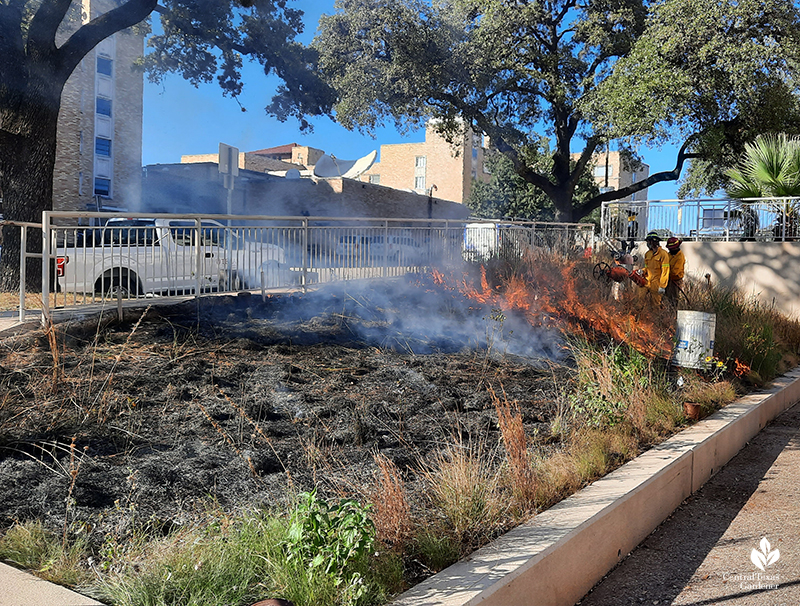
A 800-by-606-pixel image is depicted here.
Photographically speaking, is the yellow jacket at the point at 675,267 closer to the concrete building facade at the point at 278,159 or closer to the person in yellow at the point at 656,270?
the person in yellow at the point at 656,270

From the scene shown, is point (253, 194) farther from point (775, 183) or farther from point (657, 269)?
point (657, 269)

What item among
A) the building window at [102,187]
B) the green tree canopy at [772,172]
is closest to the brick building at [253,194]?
the building window at [102,187]

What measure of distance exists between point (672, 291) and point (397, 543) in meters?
8.21

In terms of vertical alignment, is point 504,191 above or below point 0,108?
above

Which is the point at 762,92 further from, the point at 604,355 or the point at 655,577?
the point at 655,577

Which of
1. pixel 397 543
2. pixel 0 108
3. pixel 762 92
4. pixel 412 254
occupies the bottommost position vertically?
pixel 397 543

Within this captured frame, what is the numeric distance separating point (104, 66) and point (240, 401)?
3361 cm

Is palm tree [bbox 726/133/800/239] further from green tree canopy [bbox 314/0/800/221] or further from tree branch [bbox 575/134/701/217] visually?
tree branch [bbox 575/134/701/217]

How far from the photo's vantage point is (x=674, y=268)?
10266mm

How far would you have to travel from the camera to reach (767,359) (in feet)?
27.0

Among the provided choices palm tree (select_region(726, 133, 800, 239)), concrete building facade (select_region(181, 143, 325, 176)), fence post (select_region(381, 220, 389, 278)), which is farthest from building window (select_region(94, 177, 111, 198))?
palm tree (select_region(726, 133, 800, 239))

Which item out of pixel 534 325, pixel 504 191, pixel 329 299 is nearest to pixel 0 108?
pixel 329 299

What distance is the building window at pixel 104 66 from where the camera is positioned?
109 ft

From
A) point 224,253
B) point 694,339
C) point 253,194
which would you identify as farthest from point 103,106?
point 694,339
